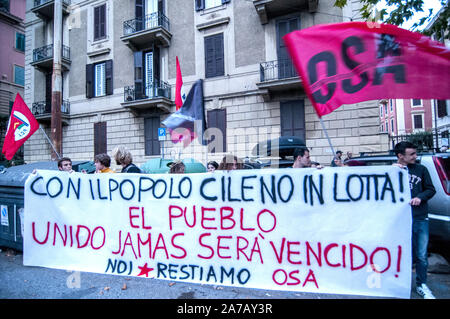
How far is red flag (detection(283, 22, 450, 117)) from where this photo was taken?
2227 mm

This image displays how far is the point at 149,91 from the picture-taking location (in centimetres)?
1412

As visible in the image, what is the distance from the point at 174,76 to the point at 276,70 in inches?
218

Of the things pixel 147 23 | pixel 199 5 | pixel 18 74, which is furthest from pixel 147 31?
pixel 18 74

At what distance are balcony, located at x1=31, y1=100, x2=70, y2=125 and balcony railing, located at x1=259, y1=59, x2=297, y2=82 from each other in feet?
41.2

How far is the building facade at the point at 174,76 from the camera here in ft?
36.4

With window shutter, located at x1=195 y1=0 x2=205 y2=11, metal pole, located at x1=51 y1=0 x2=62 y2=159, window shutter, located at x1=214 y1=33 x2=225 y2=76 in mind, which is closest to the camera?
metal pole, located at x1=51 y1=0 x2=62 y2=159

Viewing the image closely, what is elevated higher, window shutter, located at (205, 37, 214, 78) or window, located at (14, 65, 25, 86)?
window, located at (14, 65, 25, 86)

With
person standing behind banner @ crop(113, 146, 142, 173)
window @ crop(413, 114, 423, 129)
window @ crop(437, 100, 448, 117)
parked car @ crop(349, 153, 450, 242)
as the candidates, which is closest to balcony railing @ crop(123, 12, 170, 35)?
person standing behind banner @ crop(113, 146, 142, 173)

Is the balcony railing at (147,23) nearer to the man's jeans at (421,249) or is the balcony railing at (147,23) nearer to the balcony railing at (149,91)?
the balcony railing at (149,91)

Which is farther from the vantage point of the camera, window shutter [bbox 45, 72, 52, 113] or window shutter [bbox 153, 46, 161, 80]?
window shutter [bbox 45, 72, 52, 113]

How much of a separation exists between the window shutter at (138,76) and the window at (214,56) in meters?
3.91

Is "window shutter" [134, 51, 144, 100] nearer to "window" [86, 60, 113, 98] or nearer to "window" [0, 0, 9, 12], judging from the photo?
"window" [86, 60, 113, 98]

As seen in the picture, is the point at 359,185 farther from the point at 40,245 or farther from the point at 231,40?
the point at 231,40

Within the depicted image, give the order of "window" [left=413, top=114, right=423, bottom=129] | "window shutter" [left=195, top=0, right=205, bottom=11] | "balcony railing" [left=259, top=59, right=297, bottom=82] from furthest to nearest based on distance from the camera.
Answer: "window" [left=413, top=114, right=423, bottom=129], "window shutter" [left=195, top=0, right=205, bottom=11], "balcony railing" [left=259, top=59, right=297, bottom=82]
